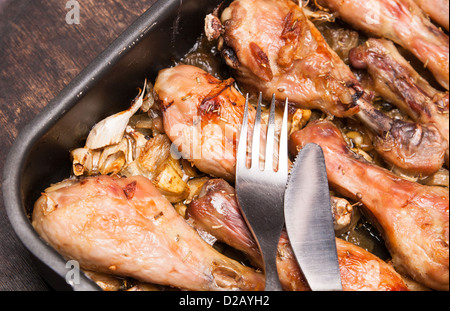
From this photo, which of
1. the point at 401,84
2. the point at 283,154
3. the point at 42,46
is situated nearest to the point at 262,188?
the point at 283,154

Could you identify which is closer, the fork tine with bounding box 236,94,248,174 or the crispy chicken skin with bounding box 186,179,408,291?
the crispy chicken skin with bounding box 186,179,408,291

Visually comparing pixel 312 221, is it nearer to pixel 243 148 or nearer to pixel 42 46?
pixel 243 148

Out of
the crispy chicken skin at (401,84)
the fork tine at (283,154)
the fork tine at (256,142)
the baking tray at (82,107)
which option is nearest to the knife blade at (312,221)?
the fork tine at (283,154)

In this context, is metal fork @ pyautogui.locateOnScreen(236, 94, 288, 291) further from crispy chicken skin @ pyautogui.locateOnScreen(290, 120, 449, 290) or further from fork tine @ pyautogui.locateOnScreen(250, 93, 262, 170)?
crispy chicken skin @ pyautogui.locateOnScreen(290, 120, 449, 290)

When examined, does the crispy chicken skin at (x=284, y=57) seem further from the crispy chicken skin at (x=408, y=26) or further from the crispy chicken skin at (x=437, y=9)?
the crispy chicken skin at (x=437, y=9)

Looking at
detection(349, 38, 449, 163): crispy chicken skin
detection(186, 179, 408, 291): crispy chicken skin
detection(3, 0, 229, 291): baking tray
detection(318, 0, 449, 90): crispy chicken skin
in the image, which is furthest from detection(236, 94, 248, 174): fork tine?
detection(318, 0, 449, 90): crispy chicken skin

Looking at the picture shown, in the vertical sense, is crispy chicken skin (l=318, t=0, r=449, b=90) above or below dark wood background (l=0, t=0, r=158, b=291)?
below
